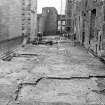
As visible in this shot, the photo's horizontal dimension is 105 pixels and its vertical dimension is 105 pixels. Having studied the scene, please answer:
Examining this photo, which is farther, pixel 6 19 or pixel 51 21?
pixel 51 21

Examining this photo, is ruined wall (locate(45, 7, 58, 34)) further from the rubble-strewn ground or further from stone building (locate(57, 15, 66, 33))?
the rubble-strewn ground

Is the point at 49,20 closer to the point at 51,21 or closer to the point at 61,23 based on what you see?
the point at 51,21

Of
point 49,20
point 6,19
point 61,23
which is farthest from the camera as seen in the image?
point 61,23

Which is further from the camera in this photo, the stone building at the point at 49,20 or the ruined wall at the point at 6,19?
the stone building at the point at 49,20

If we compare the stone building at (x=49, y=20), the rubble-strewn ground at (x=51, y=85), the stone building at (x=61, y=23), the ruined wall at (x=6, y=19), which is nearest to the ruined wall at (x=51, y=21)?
the stone building at (x=49, y=20)

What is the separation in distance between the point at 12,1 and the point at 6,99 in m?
6.11

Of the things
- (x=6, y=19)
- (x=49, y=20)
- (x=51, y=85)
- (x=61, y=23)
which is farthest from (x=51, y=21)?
(x=51, y=85)

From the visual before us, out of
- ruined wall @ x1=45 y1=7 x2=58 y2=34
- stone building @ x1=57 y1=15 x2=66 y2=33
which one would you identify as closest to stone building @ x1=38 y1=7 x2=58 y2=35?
ruined wall @ x1=45 y1=7 x2=58 y2=34

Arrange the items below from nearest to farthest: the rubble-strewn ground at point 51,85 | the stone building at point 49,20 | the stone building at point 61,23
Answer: the rubble-strewn ground at point 51,85, the stone building at point 49,20, the stone building at point 61,23

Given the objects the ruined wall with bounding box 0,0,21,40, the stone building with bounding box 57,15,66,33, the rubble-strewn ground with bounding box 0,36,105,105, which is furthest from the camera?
the stone building with bounding box 57,15,66,33

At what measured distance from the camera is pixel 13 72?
7309mm

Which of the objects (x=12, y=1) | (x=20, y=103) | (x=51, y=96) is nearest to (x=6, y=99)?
(x=20, y=103)

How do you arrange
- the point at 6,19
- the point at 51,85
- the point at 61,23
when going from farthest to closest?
the point at 61,23, the point at 6,19, the point at 51,85

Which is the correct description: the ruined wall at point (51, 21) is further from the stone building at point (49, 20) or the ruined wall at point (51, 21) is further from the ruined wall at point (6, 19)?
the ruined wall at point (6, 19)
